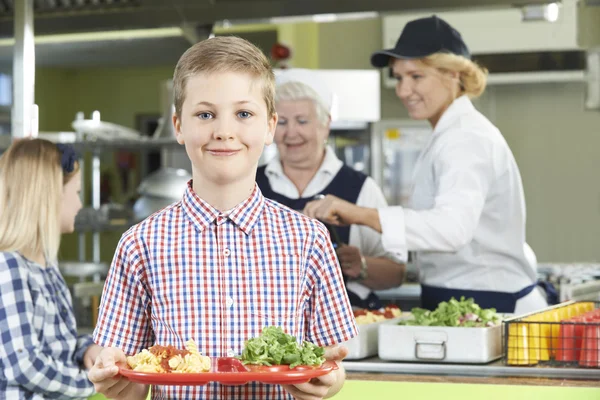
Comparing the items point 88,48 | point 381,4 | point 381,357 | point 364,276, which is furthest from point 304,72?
point 88,48

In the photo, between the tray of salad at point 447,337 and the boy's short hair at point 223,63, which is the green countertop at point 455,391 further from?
the boy's short hair at point 223,63

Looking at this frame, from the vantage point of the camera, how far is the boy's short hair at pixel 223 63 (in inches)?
50.8

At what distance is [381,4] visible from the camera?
338 cm

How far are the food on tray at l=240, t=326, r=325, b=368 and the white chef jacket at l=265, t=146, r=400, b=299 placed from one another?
171cm

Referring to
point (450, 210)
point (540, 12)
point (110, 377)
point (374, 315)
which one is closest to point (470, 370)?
point (374, 315)

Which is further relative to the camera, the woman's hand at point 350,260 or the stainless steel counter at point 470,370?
the woman's hand at point 350,260

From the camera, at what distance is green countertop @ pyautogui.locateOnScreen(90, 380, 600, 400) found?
1982mm

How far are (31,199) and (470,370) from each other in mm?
1056

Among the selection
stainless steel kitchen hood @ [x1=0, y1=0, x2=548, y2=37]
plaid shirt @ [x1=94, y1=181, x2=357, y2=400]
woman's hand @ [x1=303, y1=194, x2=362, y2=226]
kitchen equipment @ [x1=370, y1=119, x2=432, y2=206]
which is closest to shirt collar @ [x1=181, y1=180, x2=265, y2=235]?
plaid shirt @ [x1=94, y1=181, x2=357, y2=400]

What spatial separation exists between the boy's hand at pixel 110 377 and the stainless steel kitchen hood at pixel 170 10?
7.66ft

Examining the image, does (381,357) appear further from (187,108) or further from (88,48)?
(88,48)

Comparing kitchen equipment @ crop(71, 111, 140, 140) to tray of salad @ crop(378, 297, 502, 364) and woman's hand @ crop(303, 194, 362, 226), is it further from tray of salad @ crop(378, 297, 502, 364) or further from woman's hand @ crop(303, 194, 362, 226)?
tray of salad @ crop(378, 297, 502, 364)

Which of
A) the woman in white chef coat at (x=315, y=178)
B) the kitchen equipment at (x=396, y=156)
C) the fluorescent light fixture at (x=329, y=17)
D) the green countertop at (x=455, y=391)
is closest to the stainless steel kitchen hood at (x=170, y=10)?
the fluorescent light fixture at (x=329, y=17)

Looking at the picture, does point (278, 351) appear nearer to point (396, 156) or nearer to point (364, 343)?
point (364, 343)
